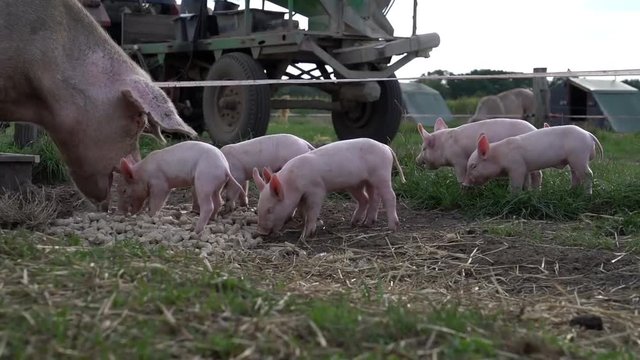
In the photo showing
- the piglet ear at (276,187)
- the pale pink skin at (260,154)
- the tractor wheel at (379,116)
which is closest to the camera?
the piglet ear at (276,187)

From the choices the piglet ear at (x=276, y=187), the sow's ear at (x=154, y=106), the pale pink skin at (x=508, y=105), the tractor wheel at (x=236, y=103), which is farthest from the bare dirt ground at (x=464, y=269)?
the pale pink skin at (x=508, y=105)

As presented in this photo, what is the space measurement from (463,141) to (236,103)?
370cm

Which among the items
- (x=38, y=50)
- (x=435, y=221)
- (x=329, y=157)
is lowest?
(x=435, y=221)

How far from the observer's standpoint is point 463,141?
745 cm

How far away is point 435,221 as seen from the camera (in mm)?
6344

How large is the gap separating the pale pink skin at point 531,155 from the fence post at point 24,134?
13.3ft

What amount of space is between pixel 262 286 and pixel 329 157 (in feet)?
7.52

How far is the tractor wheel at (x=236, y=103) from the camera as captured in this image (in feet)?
33.3

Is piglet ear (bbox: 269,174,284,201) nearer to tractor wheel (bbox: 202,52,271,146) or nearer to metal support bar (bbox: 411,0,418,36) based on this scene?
tractor wheel (bbox: 202,52,271,146)

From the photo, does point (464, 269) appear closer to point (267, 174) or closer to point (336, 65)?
point (267, 174)

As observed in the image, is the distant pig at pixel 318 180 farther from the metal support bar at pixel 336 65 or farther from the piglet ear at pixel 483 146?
the metal support bar at pixel 336 65

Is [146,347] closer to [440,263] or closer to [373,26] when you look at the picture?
[440,263]

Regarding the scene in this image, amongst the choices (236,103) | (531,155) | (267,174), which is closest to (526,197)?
(531,155)


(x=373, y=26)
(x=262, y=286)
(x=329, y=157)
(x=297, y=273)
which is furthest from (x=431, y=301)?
(x=373, y=26)
